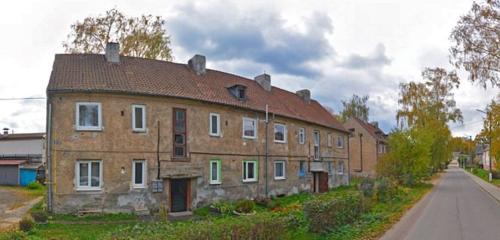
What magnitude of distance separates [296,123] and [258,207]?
9636mm

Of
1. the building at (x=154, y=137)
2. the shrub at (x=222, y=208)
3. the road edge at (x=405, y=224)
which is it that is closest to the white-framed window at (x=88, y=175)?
the building at (x=154, y=137)

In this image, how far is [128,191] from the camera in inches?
872

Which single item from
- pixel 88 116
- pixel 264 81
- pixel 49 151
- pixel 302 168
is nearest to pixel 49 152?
pixel 49 151

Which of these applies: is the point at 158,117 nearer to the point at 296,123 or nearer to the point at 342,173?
the point at 296,123

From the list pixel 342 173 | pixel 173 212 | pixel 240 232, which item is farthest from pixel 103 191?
pixel 342 173

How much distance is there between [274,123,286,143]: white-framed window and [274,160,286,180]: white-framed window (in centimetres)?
153

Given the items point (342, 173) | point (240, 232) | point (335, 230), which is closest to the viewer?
point (240, 232)

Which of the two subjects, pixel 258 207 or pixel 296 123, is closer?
pixel 258 207

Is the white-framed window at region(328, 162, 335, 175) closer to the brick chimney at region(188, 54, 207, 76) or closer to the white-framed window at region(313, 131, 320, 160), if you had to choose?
the white-framed window at region(313, 131, 320, 160)

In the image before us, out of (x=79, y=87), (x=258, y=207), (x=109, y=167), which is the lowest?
(x=258, y=207)

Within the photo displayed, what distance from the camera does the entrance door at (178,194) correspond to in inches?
936

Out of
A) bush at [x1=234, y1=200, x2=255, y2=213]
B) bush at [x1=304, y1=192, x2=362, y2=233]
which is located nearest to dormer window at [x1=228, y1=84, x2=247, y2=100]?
bush at [x1=234, y1=200, x2=255, y2=213]

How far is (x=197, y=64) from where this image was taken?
29.5 metres

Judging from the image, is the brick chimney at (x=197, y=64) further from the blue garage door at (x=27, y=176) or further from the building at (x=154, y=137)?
the blue garage door at (x=27, y=176)
